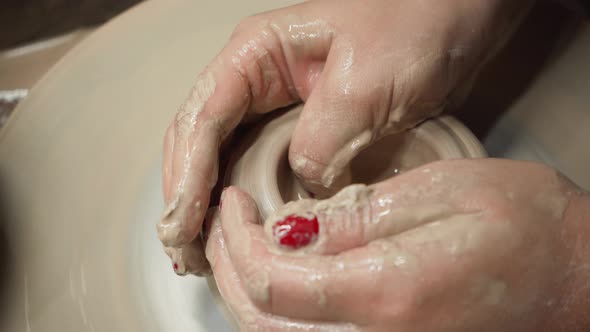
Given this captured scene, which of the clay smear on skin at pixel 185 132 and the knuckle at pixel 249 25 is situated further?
the knuckle at pixel 249 25

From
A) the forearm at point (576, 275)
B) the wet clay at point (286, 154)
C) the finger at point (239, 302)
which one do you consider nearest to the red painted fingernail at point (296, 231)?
the finger at point (239, 302)

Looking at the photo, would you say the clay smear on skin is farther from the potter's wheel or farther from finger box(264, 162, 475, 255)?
the potter's wheel

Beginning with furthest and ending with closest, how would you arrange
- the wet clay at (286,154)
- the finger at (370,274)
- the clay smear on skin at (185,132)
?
1. the wet clay at (286,154)
2. the clay smear on skin at (185,132)
3. the finger at (370,274)

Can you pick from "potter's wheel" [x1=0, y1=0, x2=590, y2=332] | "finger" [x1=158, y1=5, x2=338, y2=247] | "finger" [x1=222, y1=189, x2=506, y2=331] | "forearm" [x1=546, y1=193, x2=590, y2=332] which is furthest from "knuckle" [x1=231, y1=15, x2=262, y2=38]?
"forearm" [x1=546, y1=193, x2=590, y2=332]

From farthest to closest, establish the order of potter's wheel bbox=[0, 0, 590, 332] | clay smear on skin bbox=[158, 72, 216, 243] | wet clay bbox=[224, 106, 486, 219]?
potter's wheel bbox=[0, 0, 590, 332] → wet clay bbox=[224, 106, 486, 219] → clay smear on skin bbox=[158, 72, 216, 243]

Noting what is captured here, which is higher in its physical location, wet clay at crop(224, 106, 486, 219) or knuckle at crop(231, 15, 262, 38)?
knuckle at crop(231, 15, 262, 38)

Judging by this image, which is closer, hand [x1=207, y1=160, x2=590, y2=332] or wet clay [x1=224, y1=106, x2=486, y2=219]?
hand [x1=207, y1=160, x2=590, y2=332]

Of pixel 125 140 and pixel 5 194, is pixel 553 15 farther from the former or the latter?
pixel 5 194

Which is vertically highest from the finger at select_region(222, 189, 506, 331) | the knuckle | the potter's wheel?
the knuckle

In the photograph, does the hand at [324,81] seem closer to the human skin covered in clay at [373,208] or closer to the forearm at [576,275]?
the human skin covered in clay at [373,208]

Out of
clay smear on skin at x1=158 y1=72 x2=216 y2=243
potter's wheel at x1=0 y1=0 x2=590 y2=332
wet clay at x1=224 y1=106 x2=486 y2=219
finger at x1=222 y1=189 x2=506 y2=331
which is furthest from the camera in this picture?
potter's wheel at x1=0 y1=0 x2=590 y2=332

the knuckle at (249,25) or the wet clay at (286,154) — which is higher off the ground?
the knuckle at (249,25)
